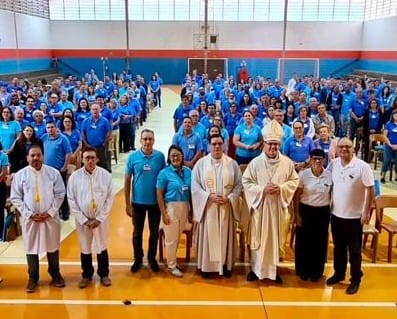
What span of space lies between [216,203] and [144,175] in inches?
37.6

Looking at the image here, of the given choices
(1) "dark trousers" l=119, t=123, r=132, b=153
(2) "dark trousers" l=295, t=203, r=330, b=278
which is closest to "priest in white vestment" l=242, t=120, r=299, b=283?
(2) "dark trousers" l=295, t=203, r=330, b=278

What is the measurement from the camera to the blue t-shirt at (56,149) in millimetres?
7312

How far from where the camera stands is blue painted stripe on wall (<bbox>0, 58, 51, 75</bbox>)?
23766mm

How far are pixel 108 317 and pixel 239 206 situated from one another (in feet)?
6.66

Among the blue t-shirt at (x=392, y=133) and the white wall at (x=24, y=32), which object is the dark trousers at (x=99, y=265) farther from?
the white wall at (x=24, y=32)

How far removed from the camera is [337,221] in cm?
546

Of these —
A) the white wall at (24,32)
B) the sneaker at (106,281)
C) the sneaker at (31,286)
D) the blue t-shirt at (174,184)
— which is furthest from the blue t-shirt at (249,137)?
the white wall at (24,32)

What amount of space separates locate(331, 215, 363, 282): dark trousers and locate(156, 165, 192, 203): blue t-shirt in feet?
5.96

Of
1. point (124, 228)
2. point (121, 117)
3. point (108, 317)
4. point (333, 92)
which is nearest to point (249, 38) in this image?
point (333, 92)

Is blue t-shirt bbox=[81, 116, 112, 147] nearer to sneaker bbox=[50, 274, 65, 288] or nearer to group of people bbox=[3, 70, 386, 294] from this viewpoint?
group of people bbox=[3, 70, 386, 294]

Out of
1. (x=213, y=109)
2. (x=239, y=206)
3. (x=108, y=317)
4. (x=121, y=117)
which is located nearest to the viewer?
(x=108, y=317)

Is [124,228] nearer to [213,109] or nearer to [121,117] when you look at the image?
[213,109]

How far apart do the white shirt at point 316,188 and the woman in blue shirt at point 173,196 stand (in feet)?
4.66

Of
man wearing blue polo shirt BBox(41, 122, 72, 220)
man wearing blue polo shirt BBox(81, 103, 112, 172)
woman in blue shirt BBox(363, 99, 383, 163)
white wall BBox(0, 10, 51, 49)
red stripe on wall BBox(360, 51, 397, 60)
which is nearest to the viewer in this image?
man wearing blue polo shirt BBox(41, 122, 72, 220)
